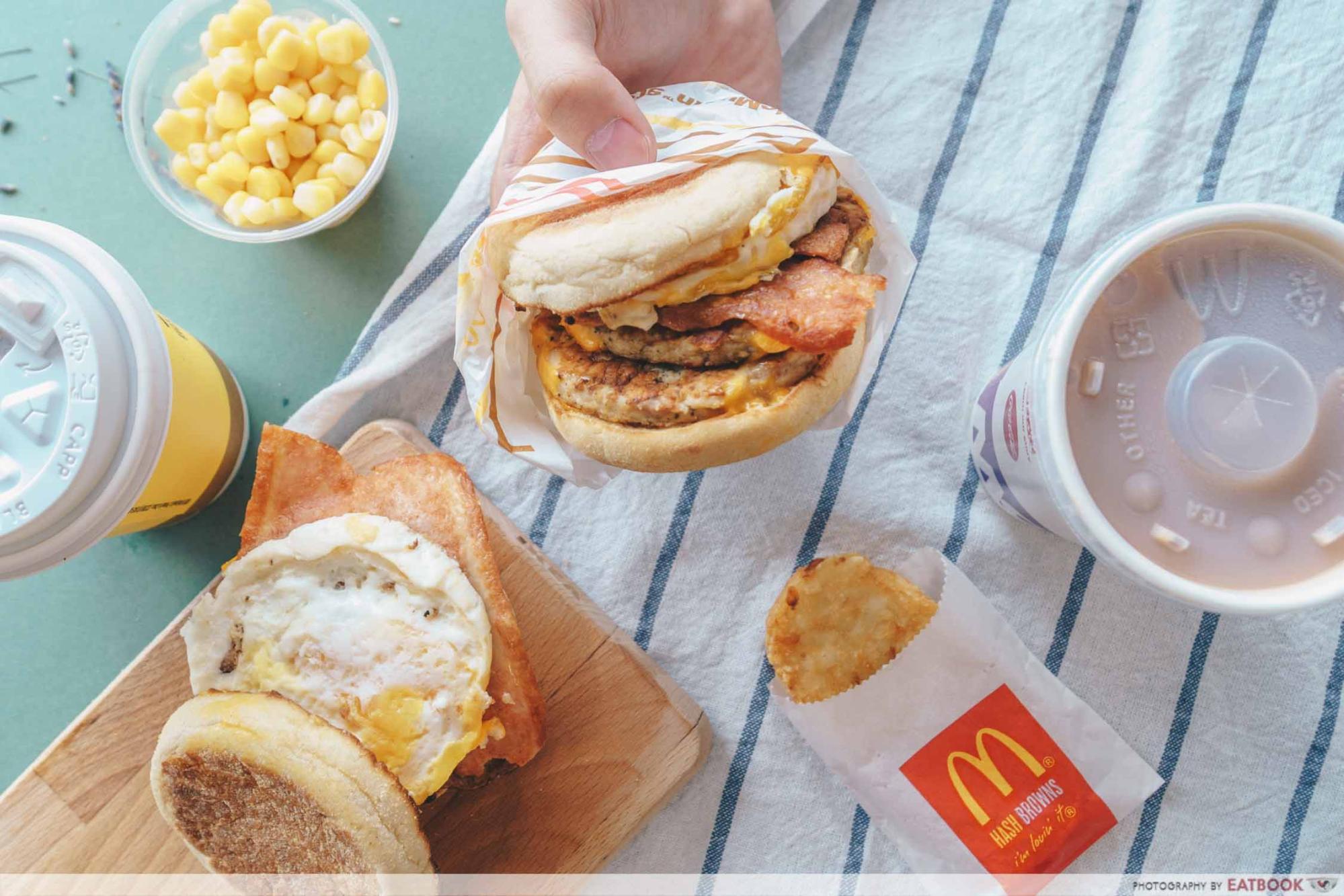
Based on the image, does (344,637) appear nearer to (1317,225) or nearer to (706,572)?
(706,572)

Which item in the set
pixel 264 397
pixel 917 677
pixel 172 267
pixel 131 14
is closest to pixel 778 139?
pixel 917 677

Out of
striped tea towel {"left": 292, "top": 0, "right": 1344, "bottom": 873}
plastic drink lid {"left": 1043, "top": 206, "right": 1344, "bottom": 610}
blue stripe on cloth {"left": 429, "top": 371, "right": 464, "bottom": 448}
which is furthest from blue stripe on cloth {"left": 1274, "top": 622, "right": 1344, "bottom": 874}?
blue stripe on cloth {"left": 429, "top": 371, "right": 464, "bottom": 448}

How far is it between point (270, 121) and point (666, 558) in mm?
981

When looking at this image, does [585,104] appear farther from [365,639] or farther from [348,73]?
[365,639]

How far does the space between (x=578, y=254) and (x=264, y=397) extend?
87 centimetres

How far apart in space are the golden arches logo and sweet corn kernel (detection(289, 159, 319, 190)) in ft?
4.74

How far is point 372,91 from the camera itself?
5.10 feet

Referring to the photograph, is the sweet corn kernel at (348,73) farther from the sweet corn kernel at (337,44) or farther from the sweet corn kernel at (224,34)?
the sweet corn kernel at (224,34)

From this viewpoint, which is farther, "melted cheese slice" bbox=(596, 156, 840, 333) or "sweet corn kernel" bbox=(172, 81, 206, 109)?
"sweet corn kernel" bbox=(172, 81, 206, 109)

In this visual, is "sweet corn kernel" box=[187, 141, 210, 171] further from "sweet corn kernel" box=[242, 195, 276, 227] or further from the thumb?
the thumb

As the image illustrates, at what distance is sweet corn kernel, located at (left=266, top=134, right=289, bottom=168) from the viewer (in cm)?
154

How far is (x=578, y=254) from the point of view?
3.58 feet

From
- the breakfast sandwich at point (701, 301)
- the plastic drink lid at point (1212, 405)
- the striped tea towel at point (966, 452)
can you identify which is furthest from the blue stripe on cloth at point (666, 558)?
the plastic drink lid at point (1212, 405)

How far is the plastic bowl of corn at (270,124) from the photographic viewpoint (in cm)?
154
